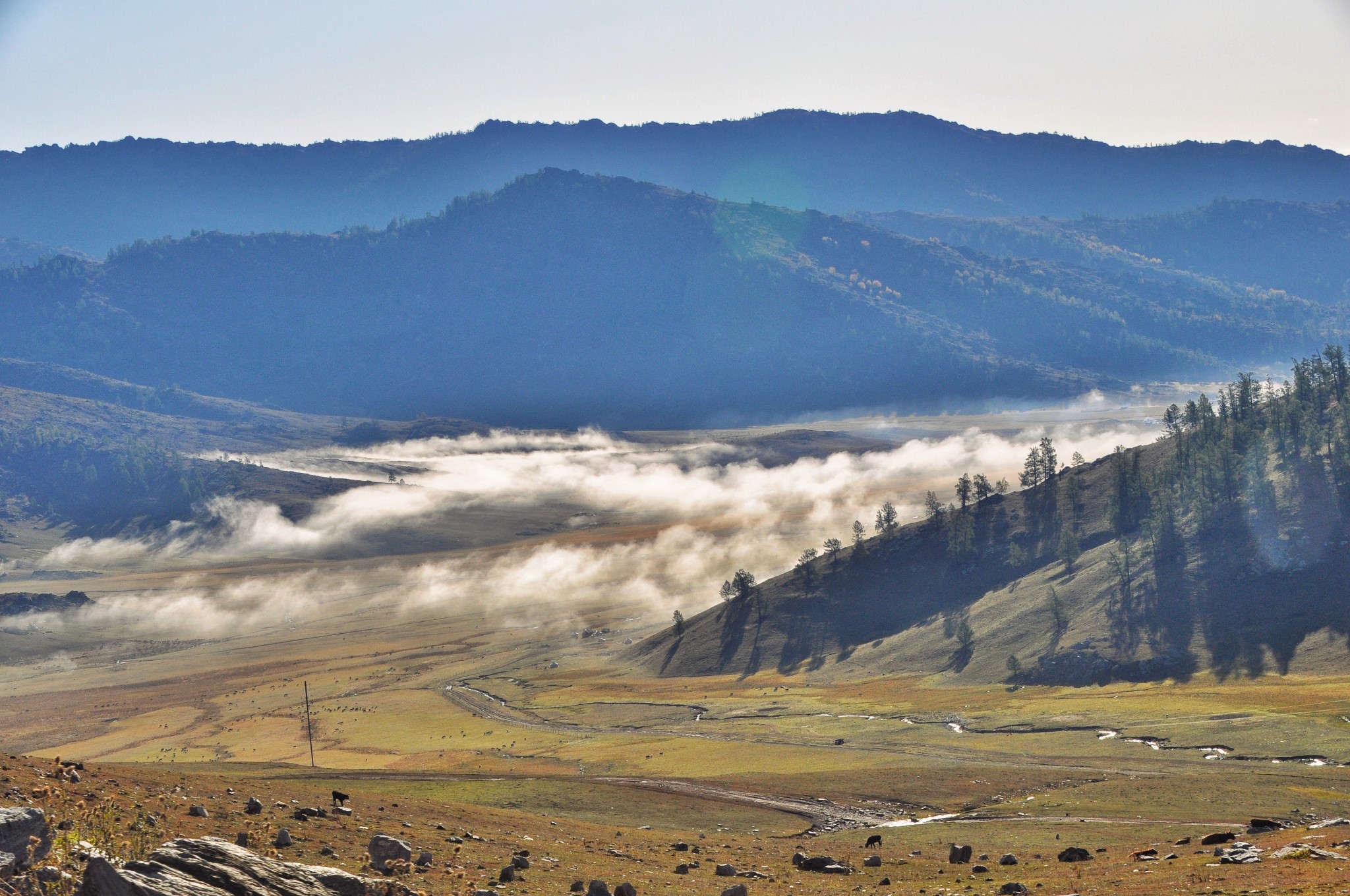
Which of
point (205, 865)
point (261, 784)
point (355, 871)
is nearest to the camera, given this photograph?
point (205, 865)

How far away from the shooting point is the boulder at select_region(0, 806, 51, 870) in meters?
33.2

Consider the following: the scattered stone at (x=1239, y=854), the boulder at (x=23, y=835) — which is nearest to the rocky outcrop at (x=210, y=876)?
the boulder at (x=23, y=835)

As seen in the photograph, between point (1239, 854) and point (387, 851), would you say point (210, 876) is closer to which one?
point (387, 851)

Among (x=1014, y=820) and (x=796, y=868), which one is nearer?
(x=796, y=868)

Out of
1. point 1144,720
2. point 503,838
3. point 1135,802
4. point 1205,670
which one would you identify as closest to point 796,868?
point 503,838

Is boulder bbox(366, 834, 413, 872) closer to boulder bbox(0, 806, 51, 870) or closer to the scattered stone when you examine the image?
boulder bbox(0, 806, 51, 870)

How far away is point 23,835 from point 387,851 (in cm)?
1544

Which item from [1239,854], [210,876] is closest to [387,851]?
[210,876]

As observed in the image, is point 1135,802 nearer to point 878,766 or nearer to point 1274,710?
point 878,766

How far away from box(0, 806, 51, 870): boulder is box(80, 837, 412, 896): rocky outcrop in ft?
11.7

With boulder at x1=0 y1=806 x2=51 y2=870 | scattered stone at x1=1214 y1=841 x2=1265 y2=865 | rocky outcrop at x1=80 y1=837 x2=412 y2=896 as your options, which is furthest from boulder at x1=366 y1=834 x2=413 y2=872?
scattered stone at x1=1214 y1=841 x2=1265 y2=865

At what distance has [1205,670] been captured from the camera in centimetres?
18188

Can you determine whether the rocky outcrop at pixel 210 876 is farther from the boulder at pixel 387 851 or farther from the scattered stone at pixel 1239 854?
the scattered stone at pixel 1239 854

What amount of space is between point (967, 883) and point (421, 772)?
76.6 meters
